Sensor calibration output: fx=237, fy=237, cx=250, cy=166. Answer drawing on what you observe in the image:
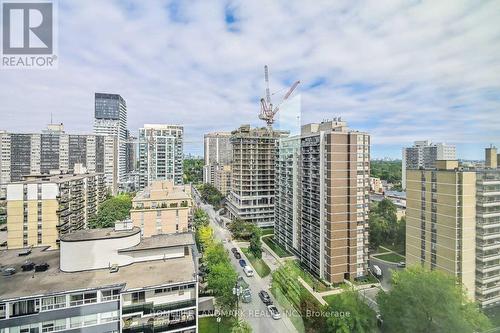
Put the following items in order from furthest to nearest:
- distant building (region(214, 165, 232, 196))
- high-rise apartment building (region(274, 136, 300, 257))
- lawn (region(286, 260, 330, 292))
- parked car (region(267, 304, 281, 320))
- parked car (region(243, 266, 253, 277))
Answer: distant building (region(214, 165, 232, 196)), high-rise apartment building (region(274, 136, 300, 257)), parked car (region(243, 266, 253, 277)), lawn (region(286, 260, 330, 292)), parked car (region(267, 304, 281, 320))

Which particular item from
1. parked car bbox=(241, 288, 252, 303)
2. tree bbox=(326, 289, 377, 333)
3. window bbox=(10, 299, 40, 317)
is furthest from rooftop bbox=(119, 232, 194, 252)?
tree bbox=(326, 289, 377, 333)

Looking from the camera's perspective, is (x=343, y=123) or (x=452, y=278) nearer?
(x=452, y=278)

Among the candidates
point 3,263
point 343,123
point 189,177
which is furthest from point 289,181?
point 189,177

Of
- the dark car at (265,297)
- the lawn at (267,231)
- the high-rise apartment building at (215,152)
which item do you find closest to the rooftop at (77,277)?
the dark car at (265,297)

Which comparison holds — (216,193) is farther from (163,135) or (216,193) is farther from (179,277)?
(179,277)

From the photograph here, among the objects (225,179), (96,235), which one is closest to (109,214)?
(96,235)

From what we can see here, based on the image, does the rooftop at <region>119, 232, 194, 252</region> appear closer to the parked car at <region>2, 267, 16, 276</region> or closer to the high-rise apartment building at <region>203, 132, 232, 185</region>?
the parked car at <region>2, 267, 16, 276</region>
